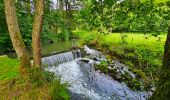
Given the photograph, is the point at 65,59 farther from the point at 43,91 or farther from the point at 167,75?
the point at 167,75

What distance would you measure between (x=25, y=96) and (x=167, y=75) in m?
4.70

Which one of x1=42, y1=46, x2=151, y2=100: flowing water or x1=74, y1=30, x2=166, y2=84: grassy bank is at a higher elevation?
x1=74, y1=30, x2=166, y2=84: grassy bank

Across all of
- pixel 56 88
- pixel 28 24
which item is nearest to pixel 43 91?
pixel 56 88

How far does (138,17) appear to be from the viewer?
477 cm

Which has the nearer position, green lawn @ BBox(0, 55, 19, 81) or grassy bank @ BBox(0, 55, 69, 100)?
grassy bank @ BBox(0, 55, 69, 100)

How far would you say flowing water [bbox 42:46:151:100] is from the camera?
8.98 meters

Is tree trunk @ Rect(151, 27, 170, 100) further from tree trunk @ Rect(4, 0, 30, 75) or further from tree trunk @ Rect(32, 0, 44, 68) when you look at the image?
tree trunk @ Rect(4, 0, 30, 75)

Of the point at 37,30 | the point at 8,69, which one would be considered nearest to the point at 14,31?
the point at 37,30

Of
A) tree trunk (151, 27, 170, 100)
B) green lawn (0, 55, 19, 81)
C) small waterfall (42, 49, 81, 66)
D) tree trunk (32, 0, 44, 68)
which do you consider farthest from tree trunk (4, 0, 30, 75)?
small waterfall (42, 49, 81, 66)

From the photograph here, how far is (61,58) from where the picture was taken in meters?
15.2

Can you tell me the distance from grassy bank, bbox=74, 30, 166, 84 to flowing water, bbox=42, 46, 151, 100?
73 cm

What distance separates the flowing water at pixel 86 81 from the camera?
898cm

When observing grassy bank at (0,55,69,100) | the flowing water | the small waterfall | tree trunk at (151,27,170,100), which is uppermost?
tree trunk at (151,27,170,100)

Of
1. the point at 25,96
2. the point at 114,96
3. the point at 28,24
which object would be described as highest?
the point at 28,24
